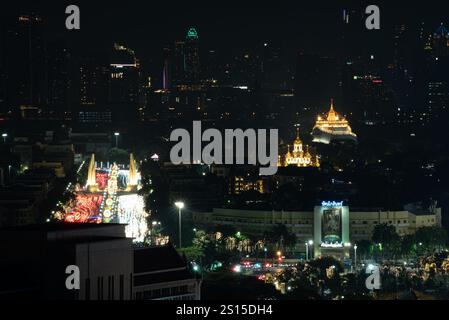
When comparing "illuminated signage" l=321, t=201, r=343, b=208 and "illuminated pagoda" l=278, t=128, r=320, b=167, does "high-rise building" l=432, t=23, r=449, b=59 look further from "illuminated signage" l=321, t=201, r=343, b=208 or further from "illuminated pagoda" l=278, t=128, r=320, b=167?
"illuminated signage" l=321, t=201, r=343, b=208

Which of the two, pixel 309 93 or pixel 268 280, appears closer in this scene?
pixel 268 280

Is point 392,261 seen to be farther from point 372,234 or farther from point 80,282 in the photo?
point 80,282

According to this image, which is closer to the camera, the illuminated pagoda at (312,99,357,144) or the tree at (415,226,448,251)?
the tree at (415,226,448,251)

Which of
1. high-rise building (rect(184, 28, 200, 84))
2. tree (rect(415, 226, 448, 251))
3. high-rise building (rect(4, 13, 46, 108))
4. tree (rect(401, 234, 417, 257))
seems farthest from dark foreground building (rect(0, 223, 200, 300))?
high-rise building (rect(184, 28, 200, 84))

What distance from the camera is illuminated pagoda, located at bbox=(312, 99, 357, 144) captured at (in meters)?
70.6

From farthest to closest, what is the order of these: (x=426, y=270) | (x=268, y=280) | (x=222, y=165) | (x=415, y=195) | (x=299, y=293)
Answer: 1. (x=222, y=165)
2. (x=415, y=195)
3. (x=426, y=270)
4. (x=268, y=280)
5. (x=299, y=293)

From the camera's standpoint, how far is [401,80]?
90312mm

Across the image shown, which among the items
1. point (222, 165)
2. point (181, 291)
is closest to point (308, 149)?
point (222, 165)

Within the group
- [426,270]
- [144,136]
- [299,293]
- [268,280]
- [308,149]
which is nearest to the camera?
[299,293]

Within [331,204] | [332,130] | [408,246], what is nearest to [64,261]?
[408,246]

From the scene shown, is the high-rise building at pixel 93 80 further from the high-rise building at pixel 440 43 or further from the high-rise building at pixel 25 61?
the high-rise building at pixel 440 43

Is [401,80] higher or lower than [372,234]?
higher

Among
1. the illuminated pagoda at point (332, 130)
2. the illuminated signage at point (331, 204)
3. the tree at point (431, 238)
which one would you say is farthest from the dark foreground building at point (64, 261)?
the illuminated pagoda at point (332, 130)
